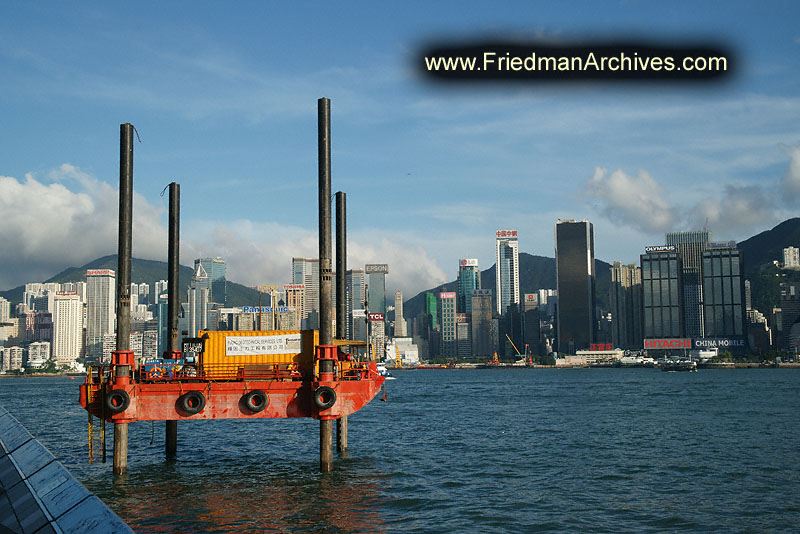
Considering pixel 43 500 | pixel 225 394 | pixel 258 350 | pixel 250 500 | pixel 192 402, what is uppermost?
pixel 258 350

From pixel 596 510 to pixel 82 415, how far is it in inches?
2838

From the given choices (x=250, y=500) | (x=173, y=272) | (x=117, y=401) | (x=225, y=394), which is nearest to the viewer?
(x=250, y=500)

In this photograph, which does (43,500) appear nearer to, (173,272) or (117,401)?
(117,401)

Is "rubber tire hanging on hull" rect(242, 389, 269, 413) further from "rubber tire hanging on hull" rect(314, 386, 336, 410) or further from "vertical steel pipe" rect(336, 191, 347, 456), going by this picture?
"vertical steel pipe" rect(336, 191, 347, 456)

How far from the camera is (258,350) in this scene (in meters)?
36.3

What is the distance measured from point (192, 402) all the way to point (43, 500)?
21.1 metres

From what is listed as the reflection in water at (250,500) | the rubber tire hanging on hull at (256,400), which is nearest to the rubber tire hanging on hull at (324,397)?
the rubber tire hanging on hull at (256,400)

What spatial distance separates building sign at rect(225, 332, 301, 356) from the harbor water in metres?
6.17

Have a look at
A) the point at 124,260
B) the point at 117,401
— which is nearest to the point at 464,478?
the point at 117,401

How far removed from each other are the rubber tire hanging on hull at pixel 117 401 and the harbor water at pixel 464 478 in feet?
11.9

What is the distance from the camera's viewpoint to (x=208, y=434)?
5881 centimetres

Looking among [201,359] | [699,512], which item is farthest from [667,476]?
[201,359]

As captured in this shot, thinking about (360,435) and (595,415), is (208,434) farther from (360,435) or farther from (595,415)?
(595,415)

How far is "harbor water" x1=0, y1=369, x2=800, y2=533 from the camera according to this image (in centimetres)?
2709
